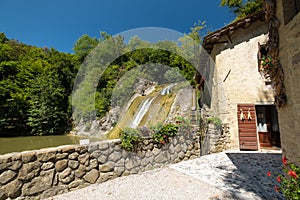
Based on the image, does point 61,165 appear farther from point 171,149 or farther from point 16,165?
point 171,149

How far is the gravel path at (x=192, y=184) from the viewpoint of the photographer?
8.24 ft

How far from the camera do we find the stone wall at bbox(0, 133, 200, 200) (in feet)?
7.54

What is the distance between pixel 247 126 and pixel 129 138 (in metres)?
4.83

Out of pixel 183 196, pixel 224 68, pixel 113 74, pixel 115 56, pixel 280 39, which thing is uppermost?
pixel 115 56

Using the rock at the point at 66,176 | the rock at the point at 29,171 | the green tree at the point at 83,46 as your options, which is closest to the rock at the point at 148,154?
the rock at the point at 66,176

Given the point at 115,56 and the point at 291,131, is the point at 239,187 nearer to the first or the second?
the point at 291,131

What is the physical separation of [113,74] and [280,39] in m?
19.1

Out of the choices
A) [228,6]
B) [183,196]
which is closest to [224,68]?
[183,196]

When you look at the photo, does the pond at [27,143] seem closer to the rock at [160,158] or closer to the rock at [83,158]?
the rock at [160,158]


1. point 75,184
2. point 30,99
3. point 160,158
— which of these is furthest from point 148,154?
point 30,99

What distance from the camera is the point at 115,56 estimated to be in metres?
21.1

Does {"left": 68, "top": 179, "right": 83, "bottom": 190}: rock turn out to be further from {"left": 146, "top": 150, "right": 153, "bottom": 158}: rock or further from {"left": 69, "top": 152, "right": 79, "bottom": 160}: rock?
{"left": 146, "top": 150, "right": 153, "bottom": 158}: rock

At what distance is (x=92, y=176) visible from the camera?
Answer: 9.87 ft

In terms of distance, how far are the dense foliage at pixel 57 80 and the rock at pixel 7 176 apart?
593 inches
